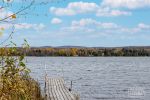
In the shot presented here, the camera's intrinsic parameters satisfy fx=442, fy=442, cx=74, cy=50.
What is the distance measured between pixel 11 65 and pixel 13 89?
0.48 meters

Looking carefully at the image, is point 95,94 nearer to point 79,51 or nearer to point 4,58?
point 4,58

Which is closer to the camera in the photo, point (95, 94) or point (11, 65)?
point (11, 65)

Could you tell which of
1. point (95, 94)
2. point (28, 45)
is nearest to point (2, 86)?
point (28, 45)

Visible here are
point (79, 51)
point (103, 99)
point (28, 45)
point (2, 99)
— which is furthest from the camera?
point (79, 51)

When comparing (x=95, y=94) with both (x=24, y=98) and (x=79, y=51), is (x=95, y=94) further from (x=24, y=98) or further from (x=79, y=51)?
(x=79, y=51)

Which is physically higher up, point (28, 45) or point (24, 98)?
point (28, 45)

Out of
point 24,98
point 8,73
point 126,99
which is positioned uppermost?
point 8,73

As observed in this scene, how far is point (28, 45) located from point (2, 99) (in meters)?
1.38

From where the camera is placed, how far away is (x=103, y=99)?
92.6 feet

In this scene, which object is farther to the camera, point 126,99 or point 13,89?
point 126,99

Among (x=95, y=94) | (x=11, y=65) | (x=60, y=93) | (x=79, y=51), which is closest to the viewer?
(x=11, y=65)

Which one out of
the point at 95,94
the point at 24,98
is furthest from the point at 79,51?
the point at 24,98

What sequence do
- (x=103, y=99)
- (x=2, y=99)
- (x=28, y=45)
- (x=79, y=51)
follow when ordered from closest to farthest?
(x=2, y=99)
(x=28, y=45)
(x=103, y=99)
(x=79, y=51)

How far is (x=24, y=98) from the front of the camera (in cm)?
848
